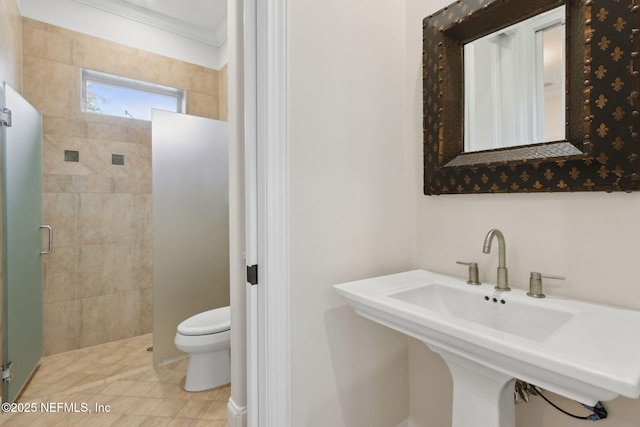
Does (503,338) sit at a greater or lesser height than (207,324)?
greater

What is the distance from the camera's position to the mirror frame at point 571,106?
88cm

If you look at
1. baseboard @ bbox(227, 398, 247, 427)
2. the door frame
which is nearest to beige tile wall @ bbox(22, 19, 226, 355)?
baseboard @ bbox(227, 398, 247, 427)

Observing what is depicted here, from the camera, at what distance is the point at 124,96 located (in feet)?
9.36

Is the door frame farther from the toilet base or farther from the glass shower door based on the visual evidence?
the glass shower door

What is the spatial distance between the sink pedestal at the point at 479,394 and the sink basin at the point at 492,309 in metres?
0.14

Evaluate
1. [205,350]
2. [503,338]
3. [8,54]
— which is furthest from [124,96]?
[503,338]

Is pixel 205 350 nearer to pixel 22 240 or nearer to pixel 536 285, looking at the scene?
pixel 22 240

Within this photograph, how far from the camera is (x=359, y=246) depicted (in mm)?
1346

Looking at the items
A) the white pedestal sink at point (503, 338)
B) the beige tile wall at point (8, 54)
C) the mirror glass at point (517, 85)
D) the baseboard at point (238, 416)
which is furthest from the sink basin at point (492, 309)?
the beige tile wall at point (8, 54)

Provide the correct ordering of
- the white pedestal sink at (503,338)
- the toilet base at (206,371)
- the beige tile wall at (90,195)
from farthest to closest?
the beige tile wall at (90,195) → the toilet base at (206,371) → the white pedestal sink at (503,338)

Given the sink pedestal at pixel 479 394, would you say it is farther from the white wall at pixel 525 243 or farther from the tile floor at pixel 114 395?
the tile floor at pixel 114 395

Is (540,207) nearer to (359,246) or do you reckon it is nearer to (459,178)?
(459,178)

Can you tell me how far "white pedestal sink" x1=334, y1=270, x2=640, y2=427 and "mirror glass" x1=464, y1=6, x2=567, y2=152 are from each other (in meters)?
0.58

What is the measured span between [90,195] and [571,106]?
10.5 feet
